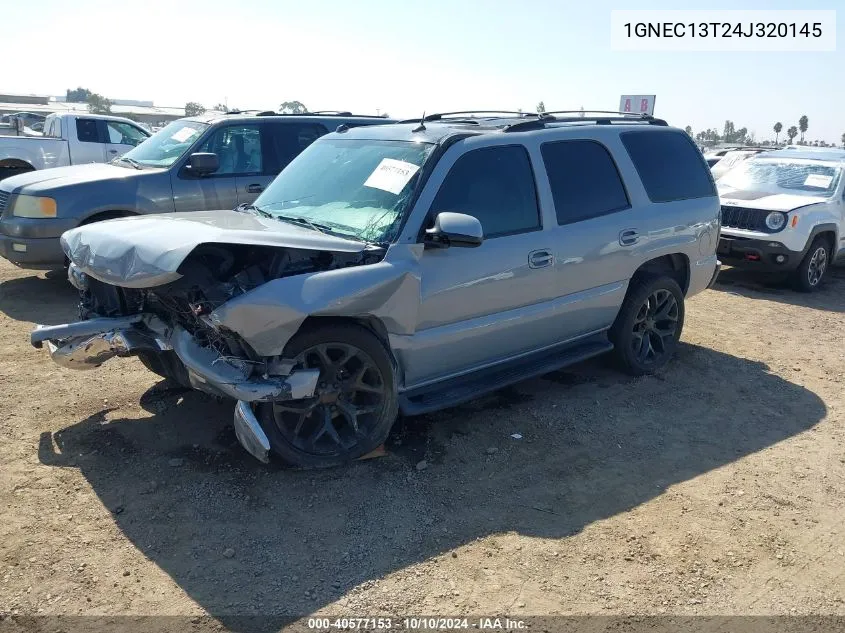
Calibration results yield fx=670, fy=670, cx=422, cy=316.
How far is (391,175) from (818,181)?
818 centimetres

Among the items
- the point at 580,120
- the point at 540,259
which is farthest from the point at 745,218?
the point at 540,259

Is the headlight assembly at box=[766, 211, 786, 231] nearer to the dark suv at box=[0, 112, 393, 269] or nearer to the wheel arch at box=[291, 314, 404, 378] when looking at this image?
the dark suv at box=[0, 112, 393, 269]

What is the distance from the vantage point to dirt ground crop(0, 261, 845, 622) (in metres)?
2.92

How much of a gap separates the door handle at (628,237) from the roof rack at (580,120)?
96 cm

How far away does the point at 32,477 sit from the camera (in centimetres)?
370

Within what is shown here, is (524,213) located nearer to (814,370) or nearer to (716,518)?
(716,518)

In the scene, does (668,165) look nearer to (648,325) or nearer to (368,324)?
(648,325)

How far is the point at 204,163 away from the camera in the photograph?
702 centimetres

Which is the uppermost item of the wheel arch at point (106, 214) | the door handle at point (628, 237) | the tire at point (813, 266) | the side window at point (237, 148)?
the side window at point (237, 148)

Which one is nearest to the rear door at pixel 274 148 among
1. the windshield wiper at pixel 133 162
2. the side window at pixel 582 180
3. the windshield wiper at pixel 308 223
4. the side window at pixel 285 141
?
the side window at pixel 285 141

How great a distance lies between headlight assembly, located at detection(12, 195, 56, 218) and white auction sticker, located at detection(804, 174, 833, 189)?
9824 mm

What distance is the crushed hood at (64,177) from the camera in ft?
22.8

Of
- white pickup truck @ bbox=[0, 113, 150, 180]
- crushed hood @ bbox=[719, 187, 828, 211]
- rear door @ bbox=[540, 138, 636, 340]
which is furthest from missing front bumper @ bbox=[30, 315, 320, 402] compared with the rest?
white pickup truck @ bbox=[0, 113, 150, 180]

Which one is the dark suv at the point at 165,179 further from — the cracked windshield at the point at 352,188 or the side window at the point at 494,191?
the side window at the point at 494,191
